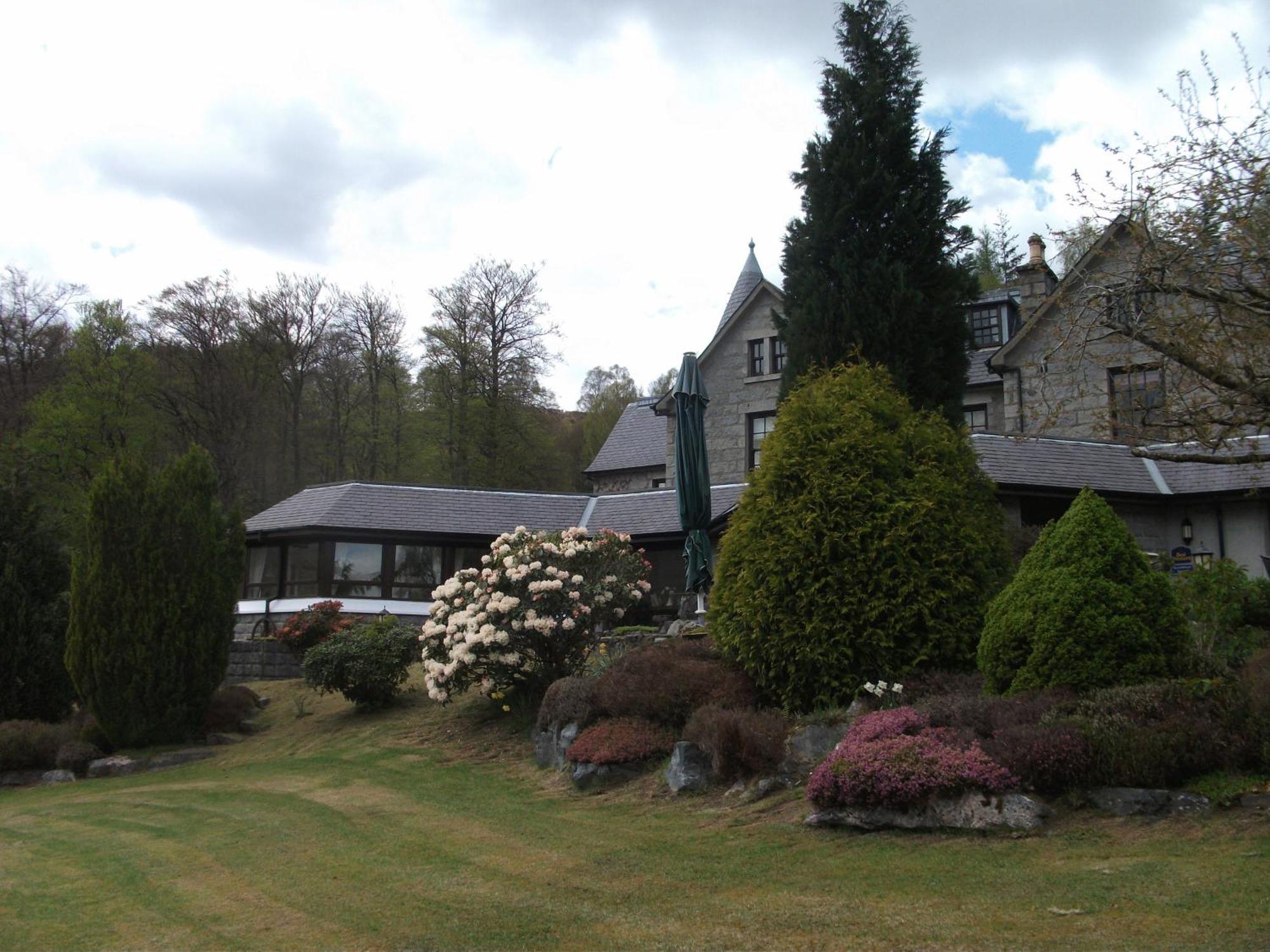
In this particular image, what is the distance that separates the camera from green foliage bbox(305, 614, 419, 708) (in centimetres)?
1689

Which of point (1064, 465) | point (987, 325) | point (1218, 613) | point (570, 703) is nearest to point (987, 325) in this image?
point (987, 325)

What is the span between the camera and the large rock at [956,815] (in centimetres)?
775

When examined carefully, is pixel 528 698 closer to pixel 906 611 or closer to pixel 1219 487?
pixel 906 611

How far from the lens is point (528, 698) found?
15344mm

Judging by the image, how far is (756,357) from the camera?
29.0 metres

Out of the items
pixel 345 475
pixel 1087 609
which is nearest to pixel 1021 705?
pixel 1087 609

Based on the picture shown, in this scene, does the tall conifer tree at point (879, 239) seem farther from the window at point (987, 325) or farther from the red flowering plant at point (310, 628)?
the red flowering plant at point (310, 628)

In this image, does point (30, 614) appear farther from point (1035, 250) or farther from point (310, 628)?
point (1035, 250)

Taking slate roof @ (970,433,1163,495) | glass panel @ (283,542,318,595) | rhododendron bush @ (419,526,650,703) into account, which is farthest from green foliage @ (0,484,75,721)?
slate roof @ (970,433,1163,495)

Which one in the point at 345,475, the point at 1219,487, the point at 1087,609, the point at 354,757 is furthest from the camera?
the point at 345,475

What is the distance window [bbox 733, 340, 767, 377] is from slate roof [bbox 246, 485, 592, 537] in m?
5.44

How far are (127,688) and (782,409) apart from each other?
37.4 ft

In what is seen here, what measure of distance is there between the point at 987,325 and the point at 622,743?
23760 mm

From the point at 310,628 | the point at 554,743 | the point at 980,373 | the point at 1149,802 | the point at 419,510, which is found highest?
the point at 980,373
